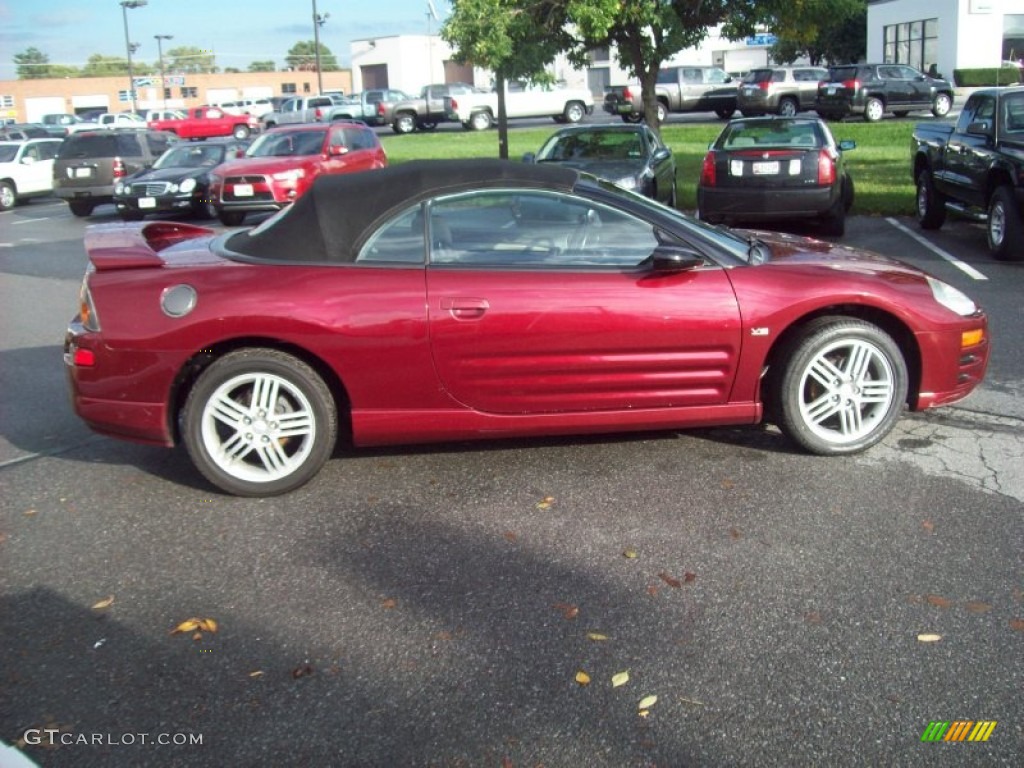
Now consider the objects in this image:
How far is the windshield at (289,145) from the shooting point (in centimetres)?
1697

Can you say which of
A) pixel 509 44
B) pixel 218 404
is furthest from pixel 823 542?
pixel 509 44

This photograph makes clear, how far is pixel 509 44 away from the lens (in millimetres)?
14703

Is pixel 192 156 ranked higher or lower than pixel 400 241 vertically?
higher

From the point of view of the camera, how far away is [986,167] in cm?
1054

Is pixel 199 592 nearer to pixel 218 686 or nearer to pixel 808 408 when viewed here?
pixel 218 686

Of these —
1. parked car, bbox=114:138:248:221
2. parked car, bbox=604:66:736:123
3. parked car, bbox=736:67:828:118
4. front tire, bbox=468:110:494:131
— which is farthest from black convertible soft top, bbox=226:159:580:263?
front tire, bbox=468:110:494:131

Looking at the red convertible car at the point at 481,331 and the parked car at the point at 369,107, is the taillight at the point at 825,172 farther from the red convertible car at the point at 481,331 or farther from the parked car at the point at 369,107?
the parked car at the point at 369,107

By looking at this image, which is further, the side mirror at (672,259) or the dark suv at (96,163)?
the dark suv at (96,163)

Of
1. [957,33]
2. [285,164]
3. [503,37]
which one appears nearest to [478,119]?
[957,33]

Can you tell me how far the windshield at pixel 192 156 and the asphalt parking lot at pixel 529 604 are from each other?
1443cm

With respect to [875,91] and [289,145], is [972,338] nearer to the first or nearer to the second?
[289,145]

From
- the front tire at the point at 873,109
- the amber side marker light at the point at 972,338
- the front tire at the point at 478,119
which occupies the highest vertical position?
the front tire at the point at 478,119

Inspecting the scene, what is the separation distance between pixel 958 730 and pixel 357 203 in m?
3.48

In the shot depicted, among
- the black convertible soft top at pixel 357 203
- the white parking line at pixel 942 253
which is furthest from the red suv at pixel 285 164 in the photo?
the black convertible soft top at pixel 357 203
